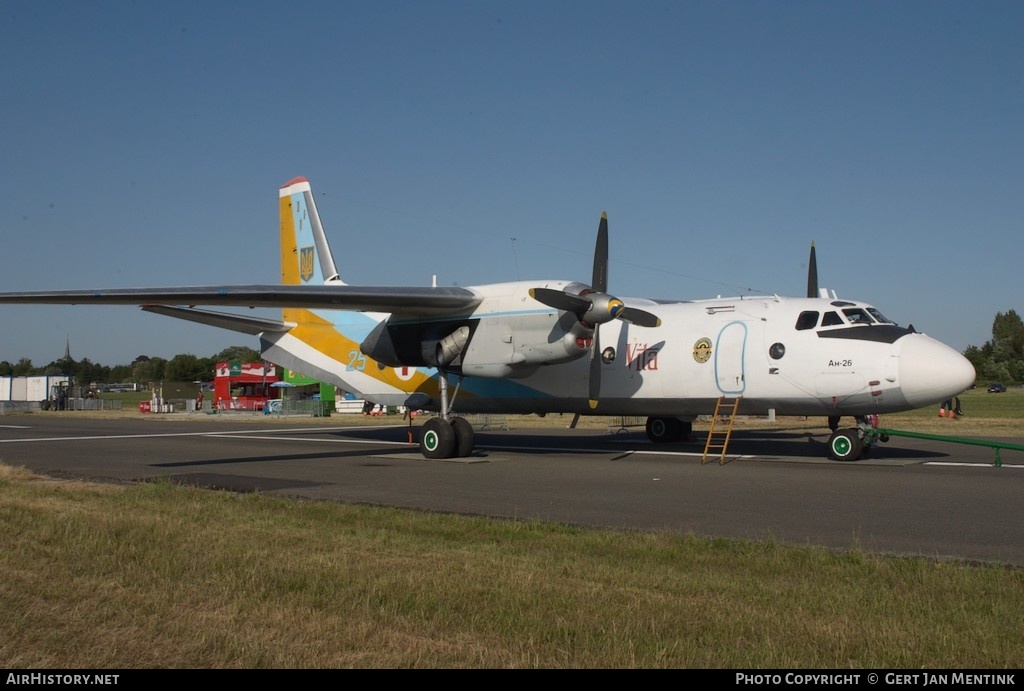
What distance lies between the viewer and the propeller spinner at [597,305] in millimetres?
17812

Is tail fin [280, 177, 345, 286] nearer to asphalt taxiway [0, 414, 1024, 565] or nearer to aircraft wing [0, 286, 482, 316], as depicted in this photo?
asphalt taxiway [0, 414, 1024, 565]

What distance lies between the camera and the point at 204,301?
57.0ft

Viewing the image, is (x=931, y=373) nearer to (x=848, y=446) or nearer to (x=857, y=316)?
(x=857, y=316)

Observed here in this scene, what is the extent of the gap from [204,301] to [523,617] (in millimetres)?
13282

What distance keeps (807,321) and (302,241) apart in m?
14.9

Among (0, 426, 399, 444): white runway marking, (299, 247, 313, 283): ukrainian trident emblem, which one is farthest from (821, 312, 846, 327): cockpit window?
(0, 426, 399, 444): white runway marking

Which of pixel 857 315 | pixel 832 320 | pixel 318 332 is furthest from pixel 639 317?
pixel 318 332

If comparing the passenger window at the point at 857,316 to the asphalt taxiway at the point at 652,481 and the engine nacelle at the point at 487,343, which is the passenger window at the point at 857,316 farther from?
the engine nacelle at the point at 487,343

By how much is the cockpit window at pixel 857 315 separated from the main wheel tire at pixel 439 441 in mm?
8608

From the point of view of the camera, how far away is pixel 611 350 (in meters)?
20.2

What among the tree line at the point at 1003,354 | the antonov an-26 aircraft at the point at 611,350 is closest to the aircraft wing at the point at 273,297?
the antonov an-26 aircraft at the point at 611,350

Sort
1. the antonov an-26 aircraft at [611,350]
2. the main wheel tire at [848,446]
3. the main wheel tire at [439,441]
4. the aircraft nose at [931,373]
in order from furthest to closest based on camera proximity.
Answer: the main wheel tire at [439,441] → the main wheel tire at [848,446] → the antonov an-26 aircraft at [611,350] → the aircraft nose at [931,373]

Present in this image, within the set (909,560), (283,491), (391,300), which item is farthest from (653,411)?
(909,560)
